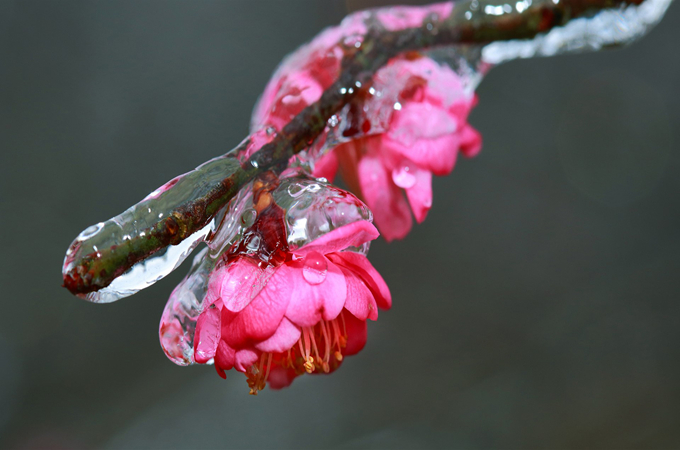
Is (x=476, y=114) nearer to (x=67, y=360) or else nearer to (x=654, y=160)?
(x=654, y=160)

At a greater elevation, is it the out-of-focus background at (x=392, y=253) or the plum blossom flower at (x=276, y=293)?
the plum blossom flower at (x=276, y=293)

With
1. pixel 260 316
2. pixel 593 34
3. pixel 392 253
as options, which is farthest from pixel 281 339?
pixel 392 253

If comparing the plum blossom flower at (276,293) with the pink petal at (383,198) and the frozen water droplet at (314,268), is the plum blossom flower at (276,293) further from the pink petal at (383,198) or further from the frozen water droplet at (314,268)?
the pink petal at (383,198)

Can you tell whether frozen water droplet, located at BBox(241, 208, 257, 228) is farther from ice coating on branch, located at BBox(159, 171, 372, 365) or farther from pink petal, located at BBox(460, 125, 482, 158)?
pink petal, located at BBox(460, 125, 482, 158)

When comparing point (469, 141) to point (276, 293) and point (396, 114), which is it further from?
point (276, 293)

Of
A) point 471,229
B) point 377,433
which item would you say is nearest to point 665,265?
point 471,229

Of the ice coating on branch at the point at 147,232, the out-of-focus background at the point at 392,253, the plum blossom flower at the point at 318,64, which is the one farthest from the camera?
the out-of-focus background at the point at 392,253

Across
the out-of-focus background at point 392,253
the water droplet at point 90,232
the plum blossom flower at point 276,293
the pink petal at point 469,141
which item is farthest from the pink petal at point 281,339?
the out-of-focus background at point 392,253
